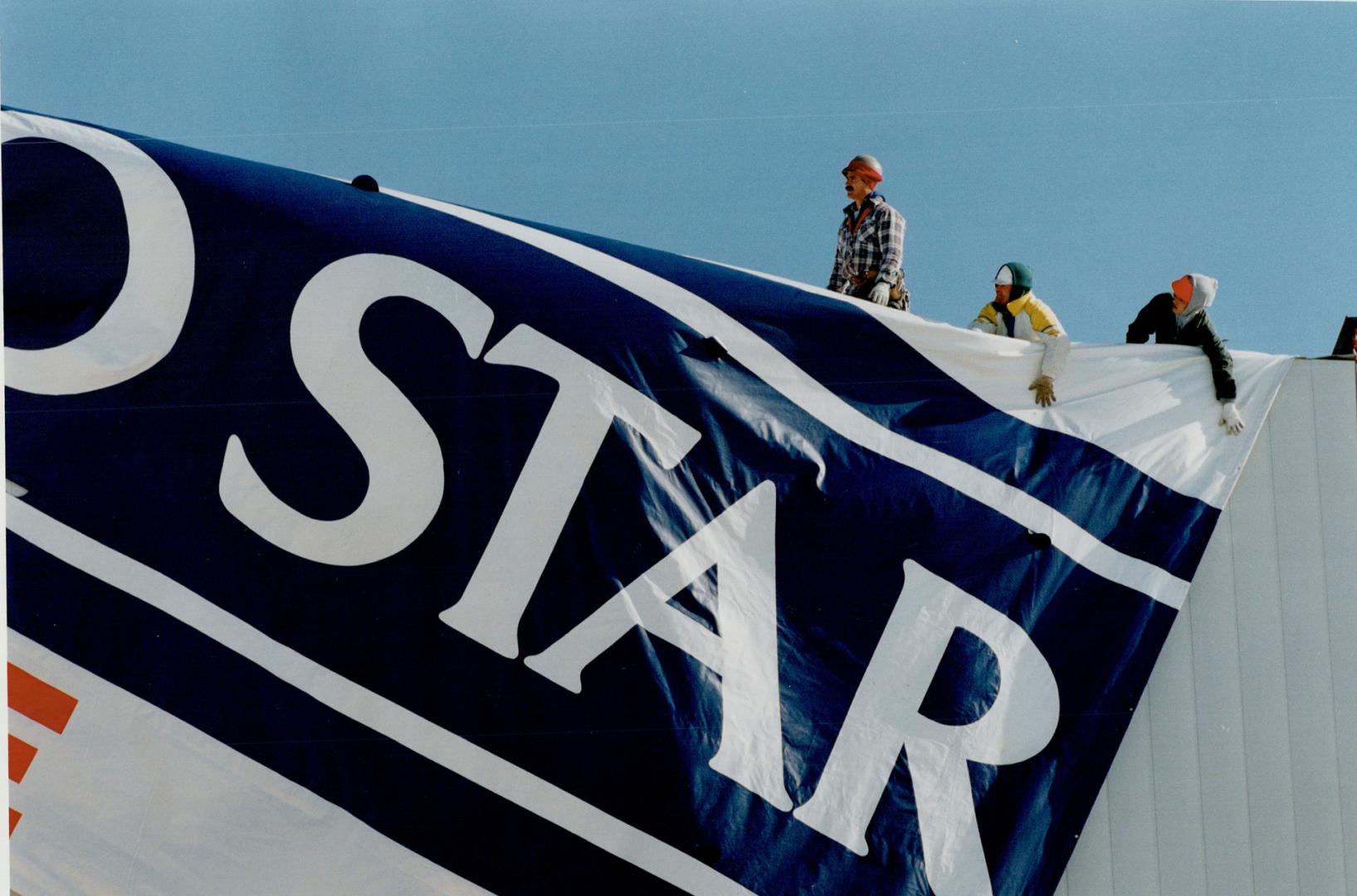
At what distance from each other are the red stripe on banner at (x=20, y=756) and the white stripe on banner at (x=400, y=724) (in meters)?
0.64

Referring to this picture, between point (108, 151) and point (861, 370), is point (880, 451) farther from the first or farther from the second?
point (108, 151)

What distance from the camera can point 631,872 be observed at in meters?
4.24

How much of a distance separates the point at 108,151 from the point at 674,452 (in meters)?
2.60

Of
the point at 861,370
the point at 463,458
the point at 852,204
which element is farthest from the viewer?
the point at 852,204

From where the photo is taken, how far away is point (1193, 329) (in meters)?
4.98

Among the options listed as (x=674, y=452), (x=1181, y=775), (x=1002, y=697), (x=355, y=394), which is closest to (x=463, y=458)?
(x=355, y=394)

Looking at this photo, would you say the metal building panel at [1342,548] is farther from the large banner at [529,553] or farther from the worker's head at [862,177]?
the worker's head at [862,177]

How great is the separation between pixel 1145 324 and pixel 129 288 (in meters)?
4.24

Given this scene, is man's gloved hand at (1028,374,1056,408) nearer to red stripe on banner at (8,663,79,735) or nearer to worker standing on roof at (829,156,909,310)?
worker standing on roof at (829,156,909,310)

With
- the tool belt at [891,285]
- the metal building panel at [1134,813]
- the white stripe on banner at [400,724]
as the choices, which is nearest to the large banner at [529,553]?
the white stripe on banner at [400,724]

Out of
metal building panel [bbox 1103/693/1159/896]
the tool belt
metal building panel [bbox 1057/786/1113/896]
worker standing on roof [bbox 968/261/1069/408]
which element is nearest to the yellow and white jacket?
worker standing on roof [bbox 968/261/1069/408]

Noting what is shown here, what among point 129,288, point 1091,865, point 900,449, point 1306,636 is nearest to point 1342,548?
point 1306,636

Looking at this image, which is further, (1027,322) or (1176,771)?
(1027,322)

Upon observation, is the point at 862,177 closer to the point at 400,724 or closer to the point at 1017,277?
the point at 1017,277
